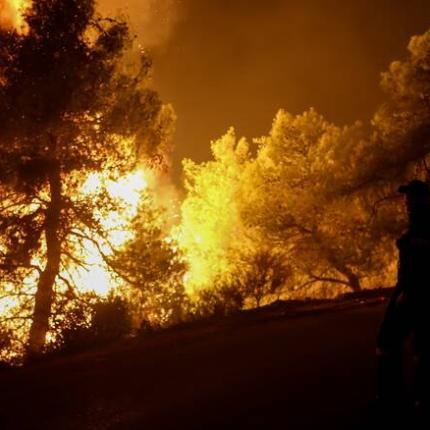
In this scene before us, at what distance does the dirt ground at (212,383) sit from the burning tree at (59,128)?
4.67 m

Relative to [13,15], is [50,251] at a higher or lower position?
lower

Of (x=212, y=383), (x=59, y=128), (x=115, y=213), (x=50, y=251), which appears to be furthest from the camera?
(x=115, y=213)

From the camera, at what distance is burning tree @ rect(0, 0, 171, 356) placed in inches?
484

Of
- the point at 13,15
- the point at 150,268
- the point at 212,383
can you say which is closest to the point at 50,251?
the point at 150,268

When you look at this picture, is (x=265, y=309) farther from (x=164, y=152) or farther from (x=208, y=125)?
(x=208, y=125)

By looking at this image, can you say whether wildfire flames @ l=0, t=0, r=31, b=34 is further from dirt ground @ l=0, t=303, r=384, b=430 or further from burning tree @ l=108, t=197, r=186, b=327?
dirt ground @ l=0, t=303, r=384, b=430

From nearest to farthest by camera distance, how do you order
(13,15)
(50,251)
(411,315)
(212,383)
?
1. (411,315)
2. (212,383)
3. (13,15)
4. (50,251)

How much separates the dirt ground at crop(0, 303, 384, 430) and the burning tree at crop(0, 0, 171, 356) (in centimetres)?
467

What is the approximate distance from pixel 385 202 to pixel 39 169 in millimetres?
14851

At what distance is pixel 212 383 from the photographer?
573cm

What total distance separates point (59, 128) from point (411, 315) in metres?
10.8

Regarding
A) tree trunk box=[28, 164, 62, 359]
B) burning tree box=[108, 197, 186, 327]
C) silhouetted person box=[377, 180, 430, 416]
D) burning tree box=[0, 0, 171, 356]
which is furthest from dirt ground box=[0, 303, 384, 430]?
burning tree box=[0, 0, 171, 356]

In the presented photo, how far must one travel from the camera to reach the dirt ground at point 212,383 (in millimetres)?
4492

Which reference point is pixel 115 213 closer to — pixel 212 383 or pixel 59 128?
pixel 59 128
